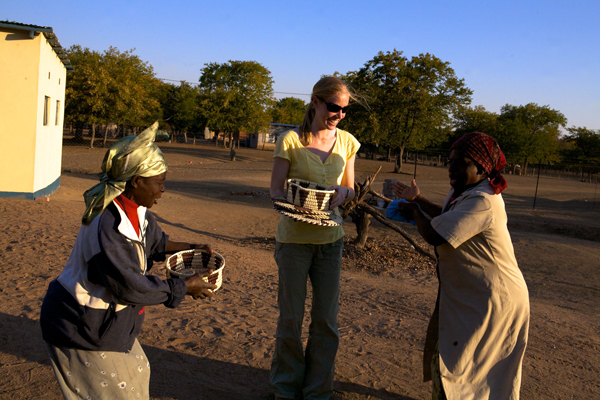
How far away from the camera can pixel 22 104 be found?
10242 millimetres

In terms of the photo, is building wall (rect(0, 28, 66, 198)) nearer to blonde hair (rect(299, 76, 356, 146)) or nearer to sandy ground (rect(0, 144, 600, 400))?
sandy ground (rect(0, 144, 600, 400))

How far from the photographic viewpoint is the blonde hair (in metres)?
2.71

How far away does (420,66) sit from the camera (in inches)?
1244

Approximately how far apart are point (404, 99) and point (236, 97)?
12.1m

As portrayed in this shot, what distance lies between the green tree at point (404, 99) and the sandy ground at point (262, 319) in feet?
70.2

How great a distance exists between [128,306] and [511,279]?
1.95m

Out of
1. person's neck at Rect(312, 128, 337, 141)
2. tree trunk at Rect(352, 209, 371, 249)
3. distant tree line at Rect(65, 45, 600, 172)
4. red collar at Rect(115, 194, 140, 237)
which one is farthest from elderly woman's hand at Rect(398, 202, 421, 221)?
distant tree line at Rect(65, 45, 600, 172)

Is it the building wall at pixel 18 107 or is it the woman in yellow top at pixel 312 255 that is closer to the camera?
the woman in yellow top at pixel 312 255

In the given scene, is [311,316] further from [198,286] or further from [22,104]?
[22,104]

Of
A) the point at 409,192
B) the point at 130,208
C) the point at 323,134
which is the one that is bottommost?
the point at 130,208

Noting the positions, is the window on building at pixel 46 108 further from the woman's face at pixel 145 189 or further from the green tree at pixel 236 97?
the green tree at pixel 236 97

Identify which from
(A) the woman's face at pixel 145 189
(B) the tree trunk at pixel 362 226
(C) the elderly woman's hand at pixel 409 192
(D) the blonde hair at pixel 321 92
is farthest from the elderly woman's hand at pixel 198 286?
(B) the tree trunk at pixel 362 226

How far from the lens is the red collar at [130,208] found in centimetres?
190

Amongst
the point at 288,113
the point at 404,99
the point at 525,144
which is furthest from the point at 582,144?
the point at 288,113
